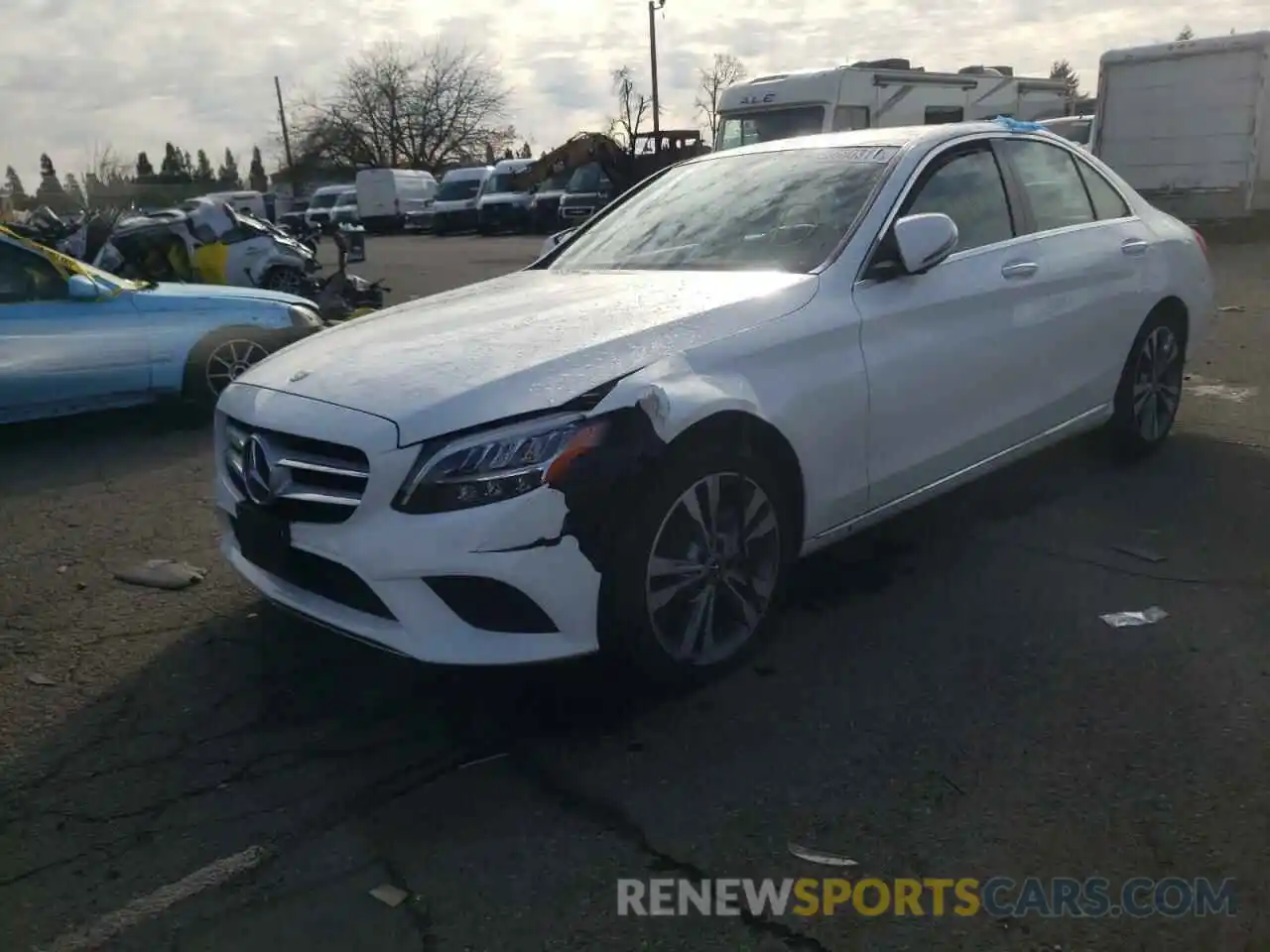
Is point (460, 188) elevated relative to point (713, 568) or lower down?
elevated

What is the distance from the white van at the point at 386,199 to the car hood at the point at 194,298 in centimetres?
3204

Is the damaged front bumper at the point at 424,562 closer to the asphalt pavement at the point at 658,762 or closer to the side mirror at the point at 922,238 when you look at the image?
the asphalt pavement at the point at 658,762

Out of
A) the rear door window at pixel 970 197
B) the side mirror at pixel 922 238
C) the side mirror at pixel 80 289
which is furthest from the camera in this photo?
the side mirror at pixel 80 289

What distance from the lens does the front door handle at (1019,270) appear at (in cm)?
438

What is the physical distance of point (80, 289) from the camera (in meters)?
7.04

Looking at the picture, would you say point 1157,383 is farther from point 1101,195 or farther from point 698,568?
point 698,568

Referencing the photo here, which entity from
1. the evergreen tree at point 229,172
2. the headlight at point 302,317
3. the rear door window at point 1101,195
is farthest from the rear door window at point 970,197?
the evergreen tree at point 229,172

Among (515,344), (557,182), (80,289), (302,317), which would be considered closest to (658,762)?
(515,344)

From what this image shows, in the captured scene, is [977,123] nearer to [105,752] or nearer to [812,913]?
A: [812,913]

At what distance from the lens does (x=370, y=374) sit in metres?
3.34

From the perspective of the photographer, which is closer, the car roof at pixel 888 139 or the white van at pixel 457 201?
the car roof at pixel 888 139

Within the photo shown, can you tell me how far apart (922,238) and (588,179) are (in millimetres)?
24772

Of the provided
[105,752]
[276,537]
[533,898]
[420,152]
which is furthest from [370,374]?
[420,152]

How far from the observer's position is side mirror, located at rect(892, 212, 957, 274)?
376cm
